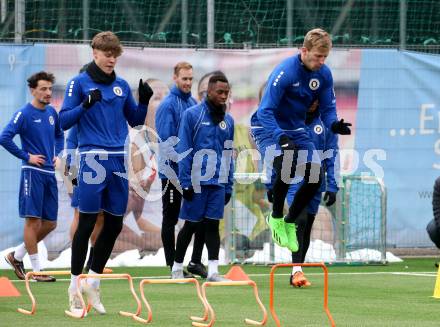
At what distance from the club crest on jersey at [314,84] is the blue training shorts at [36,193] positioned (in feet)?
14.1

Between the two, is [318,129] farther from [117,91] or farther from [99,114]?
[99,114]

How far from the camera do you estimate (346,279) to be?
481 inches

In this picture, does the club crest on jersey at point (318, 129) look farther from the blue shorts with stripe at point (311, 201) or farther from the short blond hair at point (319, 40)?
the short blond hair at point (319, 40)

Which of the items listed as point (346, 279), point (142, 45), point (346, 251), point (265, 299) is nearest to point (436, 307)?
point (265, 299)

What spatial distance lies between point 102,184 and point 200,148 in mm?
2988

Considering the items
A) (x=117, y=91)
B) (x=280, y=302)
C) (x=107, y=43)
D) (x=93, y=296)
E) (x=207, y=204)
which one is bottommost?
(x=280, y=302)

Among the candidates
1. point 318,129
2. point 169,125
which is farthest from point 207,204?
point 318,129

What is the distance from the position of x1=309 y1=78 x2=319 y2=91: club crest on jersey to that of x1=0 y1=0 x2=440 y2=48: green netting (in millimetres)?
Answer: 6042

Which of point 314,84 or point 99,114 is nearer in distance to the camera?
point 99,114

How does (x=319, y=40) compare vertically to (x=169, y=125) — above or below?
above

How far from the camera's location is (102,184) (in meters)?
8.48

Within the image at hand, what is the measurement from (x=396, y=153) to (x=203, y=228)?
14.2ft

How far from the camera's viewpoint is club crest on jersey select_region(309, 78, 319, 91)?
9089mm

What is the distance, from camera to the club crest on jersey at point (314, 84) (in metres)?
9.09
